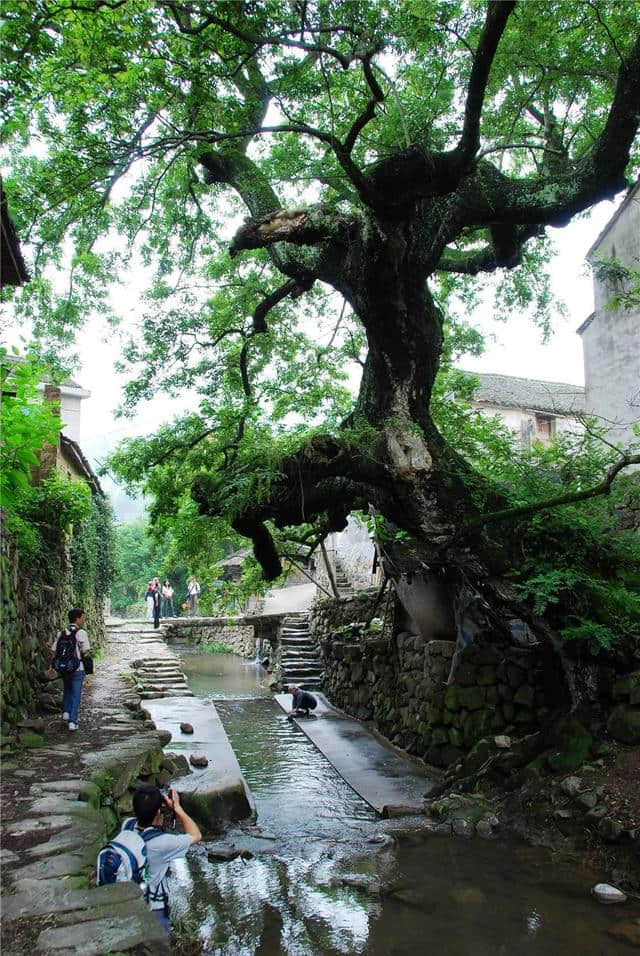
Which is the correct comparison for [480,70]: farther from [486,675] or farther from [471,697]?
[471,697]

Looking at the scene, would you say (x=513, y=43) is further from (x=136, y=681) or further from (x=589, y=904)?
(x=136, y=681)

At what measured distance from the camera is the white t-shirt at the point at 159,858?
398cm

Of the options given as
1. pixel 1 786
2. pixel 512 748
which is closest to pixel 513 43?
pixel 512 748

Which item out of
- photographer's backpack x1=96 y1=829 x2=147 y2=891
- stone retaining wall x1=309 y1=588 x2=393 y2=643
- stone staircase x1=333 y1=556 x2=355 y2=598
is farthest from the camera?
stone staircase x1=333 y1=556 x2=355 y2=598

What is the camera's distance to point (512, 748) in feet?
26.4

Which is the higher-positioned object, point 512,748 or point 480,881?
point 512,748

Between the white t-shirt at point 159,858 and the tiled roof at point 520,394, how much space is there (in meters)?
21.9

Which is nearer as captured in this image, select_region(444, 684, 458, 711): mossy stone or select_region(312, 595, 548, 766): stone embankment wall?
select_region(312, 595, 548, 766): stone embankment wall

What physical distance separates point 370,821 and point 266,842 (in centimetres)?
137

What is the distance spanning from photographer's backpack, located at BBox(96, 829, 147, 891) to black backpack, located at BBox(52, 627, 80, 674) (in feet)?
14.3

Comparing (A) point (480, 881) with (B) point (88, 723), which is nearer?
(A) point (480, 881)

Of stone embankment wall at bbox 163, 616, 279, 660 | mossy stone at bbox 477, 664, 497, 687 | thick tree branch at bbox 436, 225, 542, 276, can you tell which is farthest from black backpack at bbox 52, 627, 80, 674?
stone embankment wall at bbox 163, 616, 279, 660

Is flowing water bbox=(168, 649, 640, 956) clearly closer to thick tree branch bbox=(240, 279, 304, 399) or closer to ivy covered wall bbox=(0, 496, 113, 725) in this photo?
ivy covered wall bbox=(0, 496, 113, 725)

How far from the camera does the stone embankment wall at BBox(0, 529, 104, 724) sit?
7.39 meters
